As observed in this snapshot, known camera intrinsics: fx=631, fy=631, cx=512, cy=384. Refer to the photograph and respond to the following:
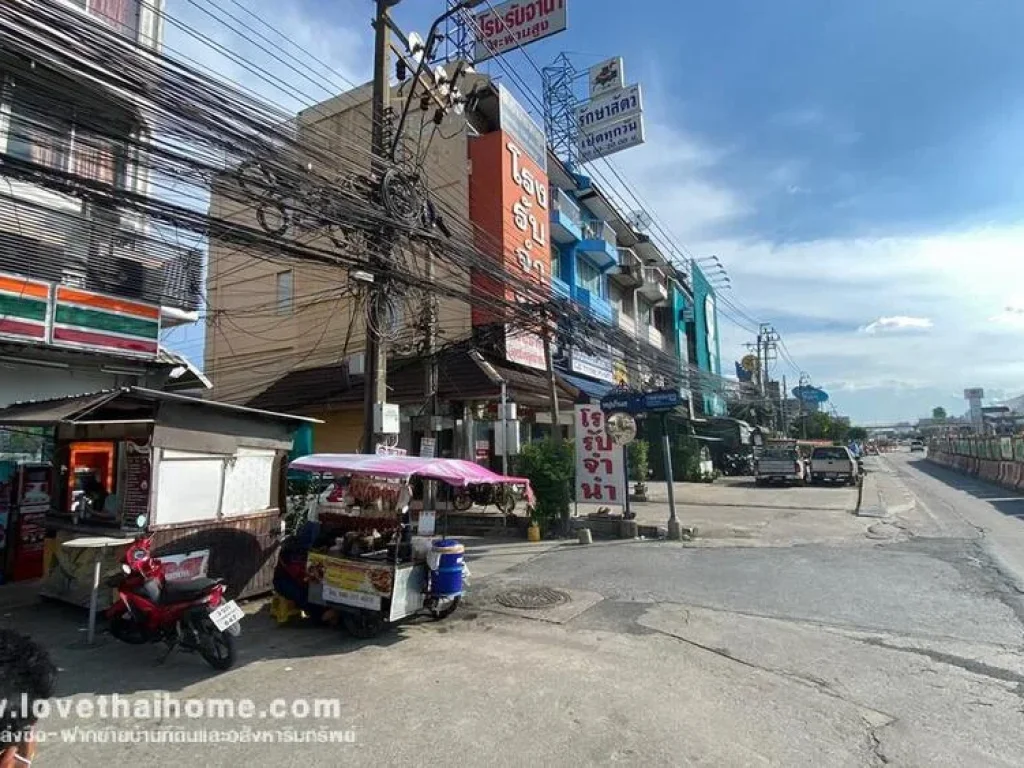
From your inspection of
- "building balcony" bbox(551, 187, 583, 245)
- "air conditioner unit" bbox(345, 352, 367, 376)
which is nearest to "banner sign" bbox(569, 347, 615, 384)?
"building balcony" bbox(551, 187, 583, 245)

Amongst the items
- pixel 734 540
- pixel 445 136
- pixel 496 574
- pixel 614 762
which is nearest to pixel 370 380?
pixel 496 574

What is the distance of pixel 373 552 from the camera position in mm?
6984

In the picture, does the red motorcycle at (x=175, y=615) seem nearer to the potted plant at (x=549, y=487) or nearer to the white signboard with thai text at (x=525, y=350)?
the potted plant at (x=549, y=487)

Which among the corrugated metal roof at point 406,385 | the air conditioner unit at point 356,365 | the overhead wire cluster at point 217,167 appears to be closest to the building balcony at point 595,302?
the corrugated metal roof at point 406,385

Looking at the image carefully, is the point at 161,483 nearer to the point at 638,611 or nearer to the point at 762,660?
the point at 638,611

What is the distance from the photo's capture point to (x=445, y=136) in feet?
67.6

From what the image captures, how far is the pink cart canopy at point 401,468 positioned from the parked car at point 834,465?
2456 cm

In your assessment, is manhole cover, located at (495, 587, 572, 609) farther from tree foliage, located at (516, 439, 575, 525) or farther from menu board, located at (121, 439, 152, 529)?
tree foliage, located at (516, 439, 575, 525)

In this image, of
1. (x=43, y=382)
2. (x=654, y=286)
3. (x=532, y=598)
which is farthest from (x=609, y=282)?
(x=532, y=598)

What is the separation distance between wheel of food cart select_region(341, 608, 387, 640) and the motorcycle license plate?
122 centimetres

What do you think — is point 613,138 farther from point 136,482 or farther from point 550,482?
point 136,482

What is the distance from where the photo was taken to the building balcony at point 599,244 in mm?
26578

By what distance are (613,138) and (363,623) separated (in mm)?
27355

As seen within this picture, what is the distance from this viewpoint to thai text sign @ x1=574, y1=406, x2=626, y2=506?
13398 mm
